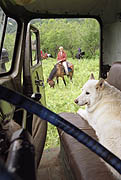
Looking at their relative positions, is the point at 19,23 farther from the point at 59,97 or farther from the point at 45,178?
the point at 59,97

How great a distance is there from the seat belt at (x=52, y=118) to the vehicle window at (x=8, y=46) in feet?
4.75

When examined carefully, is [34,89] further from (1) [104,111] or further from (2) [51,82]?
(2) [51,82]

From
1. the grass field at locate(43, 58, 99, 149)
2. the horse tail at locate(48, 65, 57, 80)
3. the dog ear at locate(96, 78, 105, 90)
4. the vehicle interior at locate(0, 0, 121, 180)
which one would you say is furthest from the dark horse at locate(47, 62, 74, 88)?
the dog ear at locate(96, 78, 105, 90)

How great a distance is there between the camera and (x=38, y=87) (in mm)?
2912

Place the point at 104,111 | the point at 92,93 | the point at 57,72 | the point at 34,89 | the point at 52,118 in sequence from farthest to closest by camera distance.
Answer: the point at 57,72 → the point at 34,89 → the point at 92,93 → the point at 104,111 → the point at 52,118

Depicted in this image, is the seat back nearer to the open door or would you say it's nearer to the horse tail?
the open door

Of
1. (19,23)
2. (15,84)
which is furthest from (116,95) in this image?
(19,23)

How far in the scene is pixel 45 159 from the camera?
267cm

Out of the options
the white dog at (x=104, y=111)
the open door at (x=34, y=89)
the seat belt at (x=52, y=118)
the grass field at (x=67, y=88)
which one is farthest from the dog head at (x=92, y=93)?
the grass field at (x=67, y=88)

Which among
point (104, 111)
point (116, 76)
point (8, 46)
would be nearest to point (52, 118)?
point (104, 111)

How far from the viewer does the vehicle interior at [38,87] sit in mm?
608

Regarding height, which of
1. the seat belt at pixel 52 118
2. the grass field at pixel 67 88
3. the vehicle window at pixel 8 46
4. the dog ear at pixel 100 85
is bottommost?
the grass field at pixel 67 88

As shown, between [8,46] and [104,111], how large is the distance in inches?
52.1

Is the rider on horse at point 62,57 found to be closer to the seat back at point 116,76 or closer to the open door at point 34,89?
the open door at point 34,89
